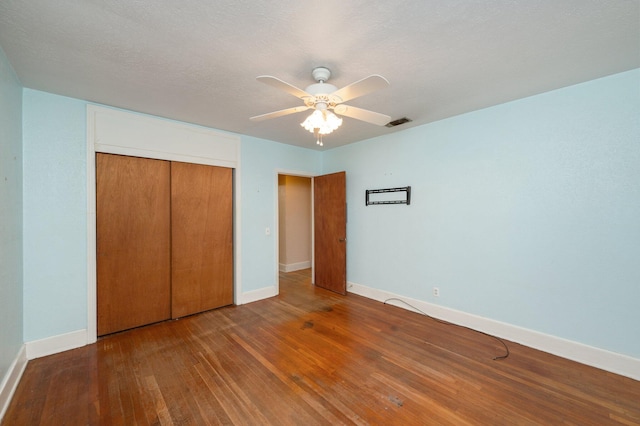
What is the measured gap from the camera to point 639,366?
2.05 meters

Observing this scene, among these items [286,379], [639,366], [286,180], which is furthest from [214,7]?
[286,180]

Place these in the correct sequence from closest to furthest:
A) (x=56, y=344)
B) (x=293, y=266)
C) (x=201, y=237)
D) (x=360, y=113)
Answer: (x=360, y=113), (x=56, y=344), (x=201, y=237), (x=293, y=266)

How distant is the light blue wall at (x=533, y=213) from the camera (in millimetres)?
2160

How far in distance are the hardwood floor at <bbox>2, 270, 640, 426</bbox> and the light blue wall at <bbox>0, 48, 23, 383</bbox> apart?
1.42 ft

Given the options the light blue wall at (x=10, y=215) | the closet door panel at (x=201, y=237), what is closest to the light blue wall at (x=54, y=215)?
the light blue wall at (x=10, y=215)

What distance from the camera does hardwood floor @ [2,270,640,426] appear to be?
1715mm

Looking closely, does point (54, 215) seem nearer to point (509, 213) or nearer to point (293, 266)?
point (293, 266)

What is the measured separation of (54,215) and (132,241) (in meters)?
0.70

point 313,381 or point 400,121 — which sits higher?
point 400,121

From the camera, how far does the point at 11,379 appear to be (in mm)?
1926

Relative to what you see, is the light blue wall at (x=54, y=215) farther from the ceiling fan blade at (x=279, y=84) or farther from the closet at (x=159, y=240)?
the ceiling fan blade at (x=279, y=84)

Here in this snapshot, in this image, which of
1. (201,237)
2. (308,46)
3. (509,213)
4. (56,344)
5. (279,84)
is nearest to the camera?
(279,84)

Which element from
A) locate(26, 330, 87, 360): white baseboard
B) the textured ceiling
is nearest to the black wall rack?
the textured ceiling

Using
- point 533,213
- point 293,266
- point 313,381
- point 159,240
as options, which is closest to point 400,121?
point 533,213
